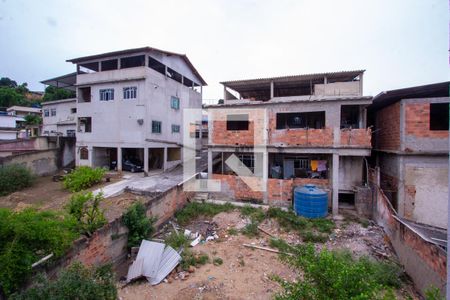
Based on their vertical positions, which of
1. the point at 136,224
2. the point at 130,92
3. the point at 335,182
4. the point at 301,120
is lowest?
the point at 136,224

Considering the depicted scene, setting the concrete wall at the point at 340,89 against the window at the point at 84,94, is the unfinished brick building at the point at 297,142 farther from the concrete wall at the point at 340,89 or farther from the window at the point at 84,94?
the window at the point at 84,94

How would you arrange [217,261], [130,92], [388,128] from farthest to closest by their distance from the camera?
1. [130,92]
2. [388,128]
3. [217,261]

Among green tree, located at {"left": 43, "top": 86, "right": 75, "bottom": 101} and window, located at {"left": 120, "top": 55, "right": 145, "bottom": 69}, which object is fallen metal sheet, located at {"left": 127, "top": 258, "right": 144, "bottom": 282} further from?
green tree, located at {"left": 43, "top": 86, "right": 75, "bottom": 101}

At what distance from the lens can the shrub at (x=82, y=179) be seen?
43.0 ft

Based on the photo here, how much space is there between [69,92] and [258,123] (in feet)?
104

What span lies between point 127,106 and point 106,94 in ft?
7.49

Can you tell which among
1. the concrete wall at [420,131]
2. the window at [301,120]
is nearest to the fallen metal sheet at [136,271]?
the window at [301,120]

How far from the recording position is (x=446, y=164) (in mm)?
8289

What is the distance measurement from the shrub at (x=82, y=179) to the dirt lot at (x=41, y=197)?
36 cm

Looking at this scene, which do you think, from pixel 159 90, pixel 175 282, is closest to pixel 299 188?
pixel 175 282

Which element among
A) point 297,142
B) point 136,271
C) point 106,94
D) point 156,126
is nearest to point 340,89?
point 297,142

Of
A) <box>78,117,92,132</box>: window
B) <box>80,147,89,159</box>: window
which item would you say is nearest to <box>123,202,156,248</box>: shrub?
<box>80,147,89,159</box>: window

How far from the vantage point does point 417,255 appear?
5.75 meters

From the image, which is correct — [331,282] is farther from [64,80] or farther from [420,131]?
[64,80]
